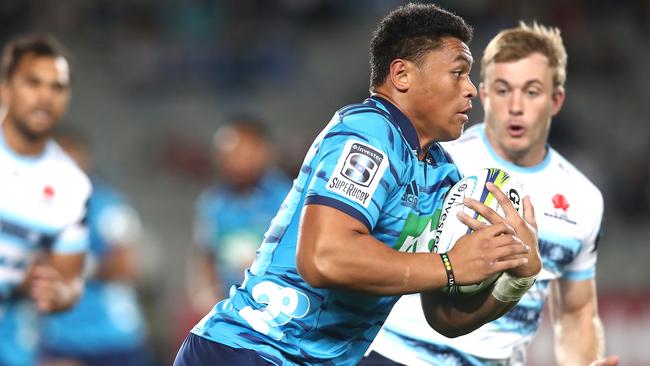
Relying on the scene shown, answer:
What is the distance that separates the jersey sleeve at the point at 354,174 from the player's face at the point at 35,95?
3.08 meters

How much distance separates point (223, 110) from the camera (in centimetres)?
1639

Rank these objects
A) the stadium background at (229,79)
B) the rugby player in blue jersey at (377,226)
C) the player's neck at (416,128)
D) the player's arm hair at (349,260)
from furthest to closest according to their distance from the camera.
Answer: the stadium background at (229,79) → the player's neck at (416,128) → the rugby player in blue jersey at (377,226) → the player's arm hair at (349,260)

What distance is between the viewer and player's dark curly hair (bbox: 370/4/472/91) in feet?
12.7

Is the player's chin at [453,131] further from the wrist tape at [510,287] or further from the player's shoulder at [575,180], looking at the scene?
the player's shoulder at [575,180]

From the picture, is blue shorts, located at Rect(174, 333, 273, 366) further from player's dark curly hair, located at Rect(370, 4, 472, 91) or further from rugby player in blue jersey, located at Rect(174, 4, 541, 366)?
player's dark curly hair, located at Rect(370, 4, 472, 91)

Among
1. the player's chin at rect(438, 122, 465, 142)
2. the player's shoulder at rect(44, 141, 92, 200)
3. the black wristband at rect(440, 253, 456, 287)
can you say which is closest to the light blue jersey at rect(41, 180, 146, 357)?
the player's shoulder at rect(44, 141, 92, 200)

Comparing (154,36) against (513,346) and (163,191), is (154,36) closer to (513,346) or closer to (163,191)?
(163,191)

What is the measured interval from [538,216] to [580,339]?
0.67m

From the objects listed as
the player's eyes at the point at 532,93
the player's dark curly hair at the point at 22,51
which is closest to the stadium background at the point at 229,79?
the player's dark curly hair at the point at 22,51

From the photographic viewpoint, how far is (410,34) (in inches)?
153

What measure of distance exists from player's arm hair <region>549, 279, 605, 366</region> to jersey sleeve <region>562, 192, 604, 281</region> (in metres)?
0.04

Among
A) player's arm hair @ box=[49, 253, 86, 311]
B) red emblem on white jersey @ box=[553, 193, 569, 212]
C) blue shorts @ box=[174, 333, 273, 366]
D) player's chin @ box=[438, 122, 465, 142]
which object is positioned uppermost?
red emblem on white jersey @ box=[553, 193, 569, 212]

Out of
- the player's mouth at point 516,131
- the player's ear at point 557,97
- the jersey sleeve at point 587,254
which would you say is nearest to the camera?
the player's mouth at point 516,131

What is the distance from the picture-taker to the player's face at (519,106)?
511 cm
